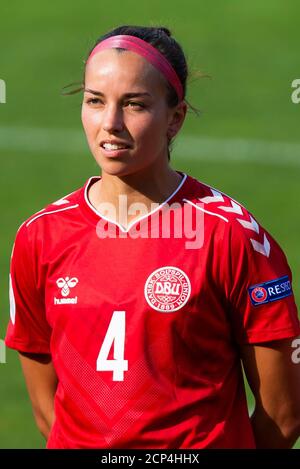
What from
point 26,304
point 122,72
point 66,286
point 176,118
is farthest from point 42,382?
point 122,72

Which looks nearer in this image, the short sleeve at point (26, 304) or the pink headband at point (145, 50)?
the pink headband at point (145, 50)

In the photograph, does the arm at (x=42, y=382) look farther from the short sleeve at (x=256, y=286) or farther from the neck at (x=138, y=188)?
the short sleeve at (x=256, y=286)

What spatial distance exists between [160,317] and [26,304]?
0.61 metres

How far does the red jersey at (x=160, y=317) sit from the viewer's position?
4.54 metres

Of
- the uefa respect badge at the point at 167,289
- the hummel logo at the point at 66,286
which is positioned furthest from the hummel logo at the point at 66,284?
the uefa respect badge at the point at 167,289

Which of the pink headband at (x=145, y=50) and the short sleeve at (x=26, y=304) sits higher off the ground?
the pink headband at (x=145, y=50)

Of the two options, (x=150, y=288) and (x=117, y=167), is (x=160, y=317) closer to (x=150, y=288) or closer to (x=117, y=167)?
(x=150, y=288)

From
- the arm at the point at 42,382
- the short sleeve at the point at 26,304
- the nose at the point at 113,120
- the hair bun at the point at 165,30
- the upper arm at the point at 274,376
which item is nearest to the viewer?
the nose at the point at 113,120

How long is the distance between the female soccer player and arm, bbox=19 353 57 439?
0.28m

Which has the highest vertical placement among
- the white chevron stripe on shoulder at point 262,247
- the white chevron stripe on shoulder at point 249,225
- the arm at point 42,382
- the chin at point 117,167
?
the chin at point 117,167

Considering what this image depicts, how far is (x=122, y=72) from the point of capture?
4566 millimetres

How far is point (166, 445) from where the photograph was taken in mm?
4531

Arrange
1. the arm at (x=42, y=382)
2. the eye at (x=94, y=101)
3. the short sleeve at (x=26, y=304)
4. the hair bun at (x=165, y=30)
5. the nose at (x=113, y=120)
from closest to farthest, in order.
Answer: the nose at (x=113, y=120)
the eye at (x=94, y=101)
the short sleeve at (x=26, y=304)
the hair bun at (x=165, y=30)
the arm at (x=42, y=382)

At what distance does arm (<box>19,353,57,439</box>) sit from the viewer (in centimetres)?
508
